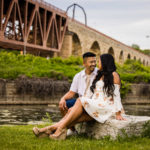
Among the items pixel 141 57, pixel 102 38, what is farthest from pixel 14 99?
pixel 141 57

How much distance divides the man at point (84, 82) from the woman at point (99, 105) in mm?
348

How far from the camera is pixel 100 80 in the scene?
4812 mm

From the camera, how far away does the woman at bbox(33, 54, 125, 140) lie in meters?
4.55

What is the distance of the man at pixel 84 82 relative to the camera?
5.10m

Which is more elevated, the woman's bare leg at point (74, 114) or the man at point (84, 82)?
the man at point (84, 82)

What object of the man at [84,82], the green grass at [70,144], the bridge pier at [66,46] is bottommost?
the green grass at [70,144]

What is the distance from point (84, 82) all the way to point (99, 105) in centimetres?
74

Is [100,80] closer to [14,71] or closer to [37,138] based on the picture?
[37,138]

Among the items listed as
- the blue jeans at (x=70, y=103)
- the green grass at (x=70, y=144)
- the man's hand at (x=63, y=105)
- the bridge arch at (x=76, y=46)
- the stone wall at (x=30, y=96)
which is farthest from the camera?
the bridge arch at (x=76, y=46)

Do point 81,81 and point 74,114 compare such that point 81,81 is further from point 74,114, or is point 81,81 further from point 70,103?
point 74,114

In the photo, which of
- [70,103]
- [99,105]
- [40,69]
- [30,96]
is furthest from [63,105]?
[40,69]

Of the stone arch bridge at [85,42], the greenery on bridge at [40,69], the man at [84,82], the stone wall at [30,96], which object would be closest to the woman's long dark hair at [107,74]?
the man at [84,82]

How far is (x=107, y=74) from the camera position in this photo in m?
4.71

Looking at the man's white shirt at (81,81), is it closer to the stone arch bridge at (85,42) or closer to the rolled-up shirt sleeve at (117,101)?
the rolled-up shirt sleeve at (117,101)
